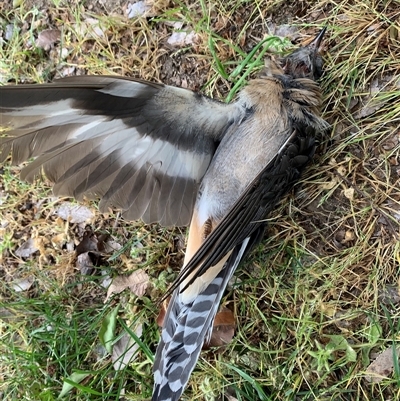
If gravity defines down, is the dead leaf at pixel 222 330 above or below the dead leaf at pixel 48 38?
below

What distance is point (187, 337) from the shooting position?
2529mm

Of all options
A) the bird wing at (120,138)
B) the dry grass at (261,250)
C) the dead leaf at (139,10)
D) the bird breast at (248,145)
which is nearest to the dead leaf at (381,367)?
the dry grass at (261,250)

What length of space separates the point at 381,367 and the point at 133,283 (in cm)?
140

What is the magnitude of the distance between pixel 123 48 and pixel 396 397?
7.95ft

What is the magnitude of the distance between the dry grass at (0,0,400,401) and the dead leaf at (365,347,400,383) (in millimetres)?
28

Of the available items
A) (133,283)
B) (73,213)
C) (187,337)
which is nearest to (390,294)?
(187,337)

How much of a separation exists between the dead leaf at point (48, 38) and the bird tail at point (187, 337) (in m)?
1.94

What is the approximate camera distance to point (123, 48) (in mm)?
3107

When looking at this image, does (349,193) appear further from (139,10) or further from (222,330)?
(139,10)

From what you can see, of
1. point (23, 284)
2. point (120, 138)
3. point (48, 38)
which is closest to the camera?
point (120, 138)

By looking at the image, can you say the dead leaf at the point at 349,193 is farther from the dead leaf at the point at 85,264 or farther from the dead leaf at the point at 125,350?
the dead leaf at the point at 85,264

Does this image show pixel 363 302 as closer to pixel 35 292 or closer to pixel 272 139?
pixel 272 139

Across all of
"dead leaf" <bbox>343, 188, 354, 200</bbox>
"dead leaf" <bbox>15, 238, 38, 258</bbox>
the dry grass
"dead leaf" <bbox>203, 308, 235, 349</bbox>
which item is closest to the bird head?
the dry grass

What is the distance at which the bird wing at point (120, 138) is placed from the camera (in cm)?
220
